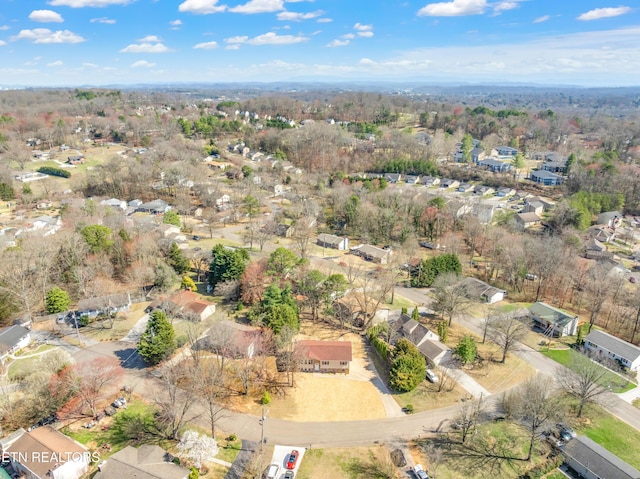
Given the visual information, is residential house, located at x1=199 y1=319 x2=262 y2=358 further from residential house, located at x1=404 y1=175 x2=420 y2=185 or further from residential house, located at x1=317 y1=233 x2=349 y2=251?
residential house, located at x1=404 y1=175 x2=420 y2=185

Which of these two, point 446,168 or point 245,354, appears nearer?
point 245,354

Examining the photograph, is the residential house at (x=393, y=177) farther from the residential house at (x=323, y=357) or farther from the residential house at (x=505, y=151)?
the residential house at (x=323, y=357)

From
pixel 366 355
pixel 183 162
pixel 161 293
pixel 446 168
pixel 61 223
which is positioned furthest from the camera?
pixel 446 168

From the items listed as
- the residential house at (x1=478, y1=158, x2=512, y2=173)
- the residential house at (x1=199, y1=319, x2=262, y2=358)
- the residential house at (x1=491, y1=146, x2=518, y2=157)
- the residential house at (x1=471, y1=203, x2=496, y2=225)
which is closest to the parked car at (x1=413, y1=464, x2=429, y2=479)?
the residential house at (x1=199, y1=319, x2=262, y2=358)

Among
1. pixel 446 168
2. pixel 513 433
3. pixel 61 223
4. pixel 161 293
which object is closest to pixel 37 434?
pixel 161 293

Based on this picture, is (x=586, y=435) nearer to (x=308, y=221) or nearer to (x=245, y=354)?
(x=245, y=354)

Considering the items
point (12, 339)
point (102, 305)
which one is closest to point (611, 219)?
point (102, 305)
